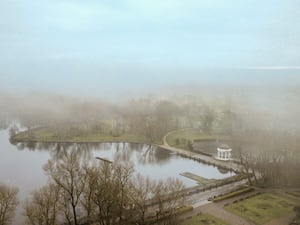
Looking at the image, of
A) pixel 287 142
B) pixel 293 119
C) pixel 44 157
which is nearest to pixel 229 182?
pixel 287 142

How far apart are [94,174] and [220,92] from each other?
24.5 m

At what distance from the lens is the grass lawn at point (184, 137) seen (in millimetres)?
24783

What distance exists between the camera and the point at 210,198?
12.7 meters

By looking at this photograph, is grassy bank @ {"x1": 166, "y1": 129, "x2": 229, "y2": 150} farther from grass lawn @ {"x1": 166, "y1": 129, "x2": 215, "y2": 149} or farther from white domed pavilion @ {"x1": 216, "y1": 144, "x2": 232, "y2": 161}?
white domed pavilion @ {"x1": 216, "y1": 144, "x2": 232, "y2": 161}

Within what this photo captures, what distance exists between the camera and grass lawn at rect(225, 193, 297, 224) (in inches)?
432

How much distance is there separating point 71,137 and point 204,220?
1848cm

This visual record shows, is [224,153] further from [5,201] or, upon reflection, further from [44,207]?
[5,201]

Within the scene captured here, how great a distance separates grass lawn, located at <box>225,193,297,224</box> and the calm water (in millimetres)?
3510

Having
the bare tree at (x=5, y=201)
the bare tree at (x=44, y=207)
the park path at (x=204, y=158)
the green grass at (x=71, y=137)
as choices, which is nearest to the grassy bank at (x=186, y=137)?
the park path at (x=204, y=158)

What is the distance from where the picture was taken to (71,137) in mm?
26562

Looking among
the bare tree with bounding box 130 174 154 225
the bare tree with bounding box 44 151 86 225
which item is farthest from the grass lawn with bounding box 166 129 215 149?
the bare tree with bounding box 44 151 86 225

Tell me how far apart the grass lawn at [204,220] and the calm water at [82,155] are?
4.30 metres

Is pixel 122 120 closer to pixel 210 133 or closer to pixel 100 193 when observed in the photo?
pixel 210 133

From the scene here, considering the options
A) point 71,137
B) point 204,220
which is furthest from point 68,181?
point 71,137
